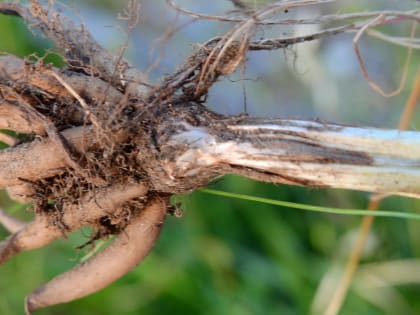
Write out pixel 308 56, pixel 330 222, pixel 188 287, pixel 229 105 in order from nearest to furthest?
pixel 188 287 → pixel 330 222 → pixel 308 56 → pixel 229 105

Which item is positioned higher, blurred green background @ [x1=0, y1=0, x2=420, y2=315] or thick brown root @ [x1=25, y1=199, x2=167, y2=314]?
thick brown root @ [x1=25, y1=199, x2=167, y2=314]

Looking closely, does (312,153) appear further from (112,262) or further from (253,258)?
(253,258)

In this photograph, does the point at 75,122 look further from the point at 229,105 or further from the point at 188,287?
the point at 229,105

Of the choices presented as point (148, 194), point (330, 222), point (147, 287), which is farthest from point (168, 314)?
point (148, 194)

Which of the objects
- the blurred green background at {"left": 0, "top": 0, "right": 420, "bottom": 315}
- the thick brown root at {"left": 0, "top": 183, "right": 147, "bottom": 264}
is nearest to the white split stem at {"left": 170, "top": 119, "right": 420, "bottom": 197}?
the thick brown root at {"left": 0, "top": 183, "right": 147, "bottom": 264}

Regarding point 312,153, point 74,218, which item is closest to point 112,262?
point 74,218

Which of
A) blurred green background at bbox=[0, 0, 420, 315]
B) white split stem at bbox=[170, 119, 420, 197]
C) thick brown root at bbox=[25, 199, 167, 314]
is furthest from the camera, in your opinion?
blurred green background at bbox=[0, 0, 420, 315]

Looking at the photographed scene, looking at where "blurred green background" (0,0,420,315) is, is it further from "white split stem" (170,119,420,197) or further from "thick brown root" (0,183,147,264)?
"white split stem" (170,119,420,197)

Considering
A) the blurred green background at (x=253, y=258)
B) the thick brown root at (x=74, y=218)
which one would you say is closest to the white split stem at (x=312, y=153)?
the thick brown root at (x=74, y=218)
